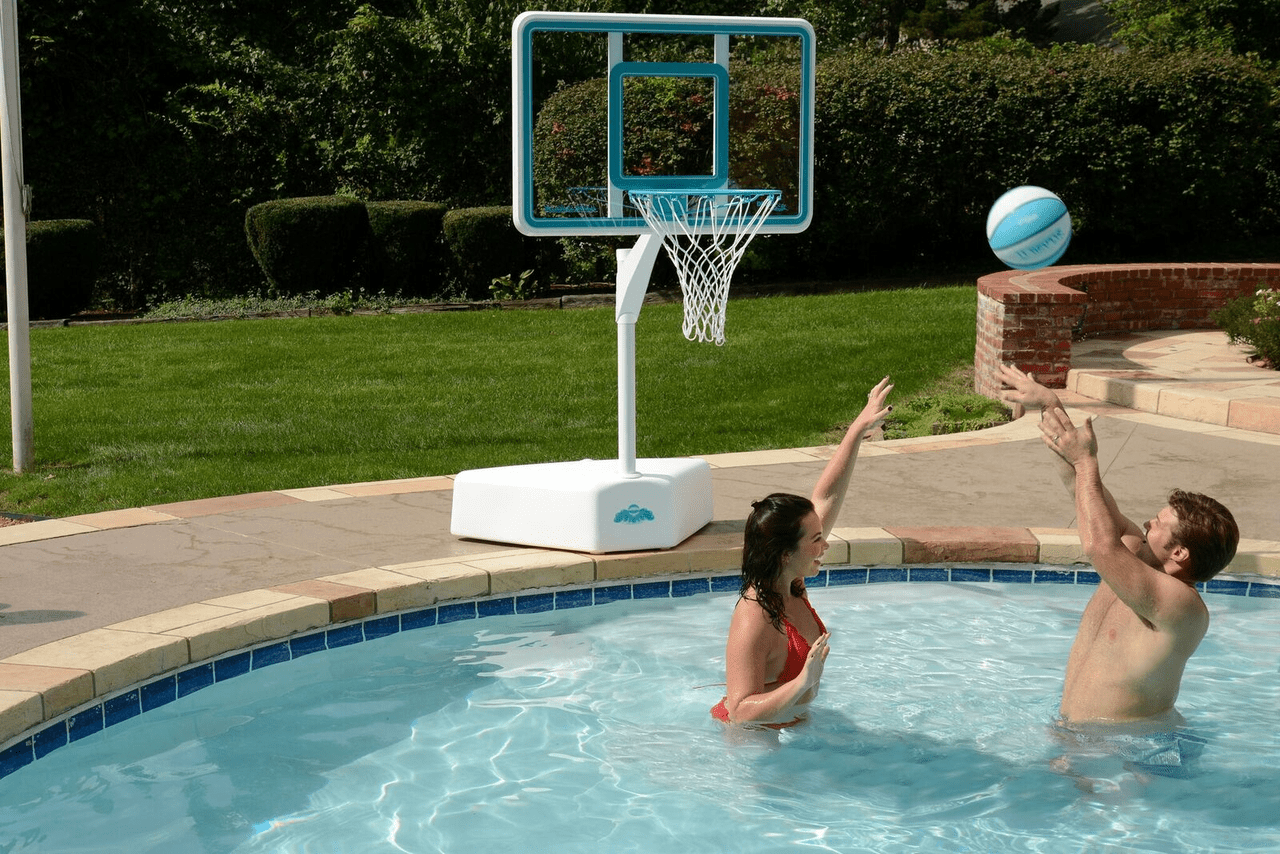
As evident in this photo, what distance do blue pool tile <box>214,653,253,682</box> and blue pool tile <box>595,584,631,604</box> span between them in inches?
64.5

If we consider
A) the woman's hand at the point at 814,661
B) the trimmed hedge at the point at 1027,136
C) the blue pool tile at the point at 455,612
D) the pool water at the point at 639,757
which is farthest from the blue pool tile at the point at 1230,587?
the trimmed hedge at the point at 1027,136

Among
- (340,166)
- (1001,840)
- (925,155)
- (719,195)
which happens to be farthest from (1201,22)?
(1001,840)

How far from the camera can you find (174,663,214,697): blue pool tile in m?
Answer: 5.35

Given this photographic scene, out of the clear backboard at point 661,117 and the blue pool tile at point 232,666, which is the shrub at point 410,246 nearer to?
the clear backboard at point 661,117

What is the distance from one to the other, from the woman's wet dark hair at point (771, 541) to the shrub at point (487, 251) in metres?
11.8

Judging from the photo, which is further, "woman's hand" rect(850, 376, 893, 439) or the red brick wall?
the red brick wall

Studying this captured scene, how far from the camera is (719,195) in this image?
684 centimetres

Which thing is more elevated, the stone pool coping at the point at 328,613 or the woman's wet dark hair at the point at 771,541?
the woman's wet dark hair at the point at 771,541

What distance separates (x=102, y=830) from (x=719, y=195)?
3983 millimetres

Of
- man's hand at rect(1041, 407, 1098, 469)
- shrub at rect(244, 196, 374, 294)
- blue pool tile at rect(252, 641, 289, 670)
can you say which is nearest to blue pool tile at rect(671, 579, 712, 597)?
blue pool tile at rect(252, 641, 289, 670)

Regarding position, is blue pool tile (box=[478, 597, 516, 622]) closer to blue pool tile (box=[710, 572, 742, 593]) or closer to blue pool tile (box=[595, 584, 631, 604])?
blue pool tile (box=[595, 584, 631, 604])

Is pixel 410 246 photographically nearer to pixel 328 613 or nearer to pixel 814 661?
pixel 328 613

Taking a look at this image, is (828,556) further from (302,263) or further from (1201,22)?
(1201,22)

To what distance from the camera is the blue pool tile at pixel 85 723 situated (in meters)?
4.91
